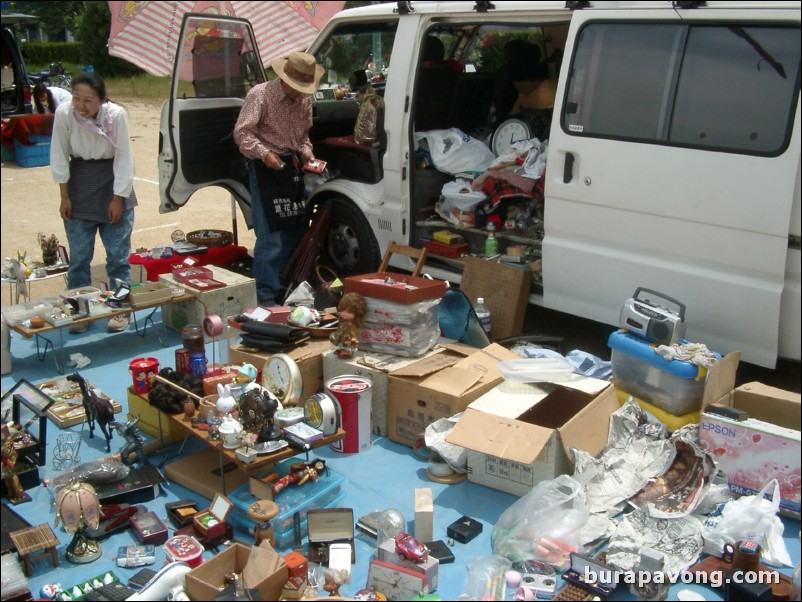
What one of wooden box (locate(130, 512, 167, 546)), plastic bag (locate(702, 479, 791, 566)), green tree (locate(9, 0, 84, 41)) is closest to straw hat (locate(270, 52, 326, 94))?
wooden box (locate(130, 512, 167, 546))

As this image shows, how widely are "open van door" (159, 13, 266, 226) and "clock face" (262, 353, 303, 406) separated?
7.24ft

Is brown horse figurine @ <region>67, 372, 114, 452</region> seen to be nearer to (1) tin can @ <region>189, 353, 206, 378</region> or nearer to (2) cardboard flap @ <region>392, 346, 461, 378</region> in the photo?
(1) tin can @ <region>189, 353, 206, 378</region>

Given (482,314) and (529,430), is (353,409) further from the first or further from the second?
(482,314)

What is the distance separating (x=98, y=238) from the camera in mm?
8234

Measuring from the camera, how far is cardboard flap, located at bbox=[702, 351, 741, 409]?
3.58 m

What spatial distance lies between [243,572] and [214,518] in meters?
0.43

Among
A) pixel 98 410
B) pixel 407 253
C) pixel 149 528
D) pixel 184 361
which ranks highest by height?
pixel 407 253

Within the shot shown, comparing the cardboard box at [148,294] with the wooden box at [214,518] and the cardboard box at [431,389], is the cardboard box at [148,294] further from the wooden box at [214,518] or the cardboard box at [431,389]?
the wooden box at [214,518]

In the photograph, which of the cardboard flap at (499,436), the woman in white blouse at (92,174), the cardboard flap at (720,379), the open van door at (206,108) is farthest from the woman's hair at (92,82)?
the cardboard flap at (720,379)

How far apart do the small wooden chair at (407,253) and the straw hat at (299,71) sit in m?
1.23

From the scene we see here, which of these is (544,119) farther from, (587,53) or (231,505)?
(231,505)

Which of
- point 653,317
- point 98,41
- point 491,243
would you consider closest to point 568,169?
point 491,243

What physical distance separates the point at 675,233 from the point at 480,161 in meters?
1.81

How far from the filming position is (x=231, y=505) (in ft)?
10.7
